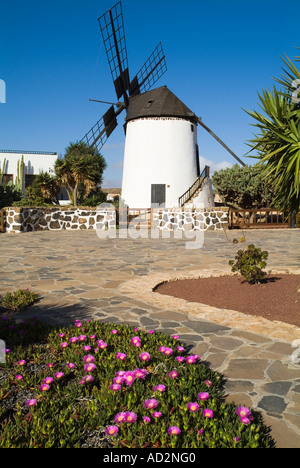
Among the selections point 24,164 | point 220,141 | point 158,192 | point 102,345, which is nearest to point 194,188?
point 158,192

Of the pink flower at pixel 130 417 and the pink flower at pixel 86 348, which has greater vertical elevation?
the pink flower at pixel 86 348

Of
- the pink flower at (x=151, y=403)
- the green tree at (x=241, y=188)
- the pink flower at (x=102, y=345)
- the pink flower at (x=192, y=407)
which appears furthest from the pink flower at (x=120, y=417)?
the green tree at (x=241, y=188)

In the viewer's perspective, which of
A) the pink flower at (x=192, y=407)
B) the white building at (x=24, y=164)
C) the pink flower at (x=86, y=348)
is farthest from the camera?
the white building at (x=24, y=164)

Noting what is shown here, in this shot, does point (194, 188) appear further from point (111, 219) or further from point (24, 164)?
point (24, 164)

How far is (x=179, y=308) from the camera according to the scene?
5.05m

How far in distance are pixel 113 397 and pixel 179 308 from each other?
8.52ft

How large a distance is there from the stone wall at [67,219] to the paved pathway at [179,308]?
6252 millimetres

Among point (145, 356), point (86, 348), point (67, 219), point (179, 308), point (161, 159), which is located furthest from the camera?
point (161, 159)

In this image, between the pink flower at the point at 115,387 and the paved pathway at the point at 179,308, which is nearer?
the pink flower at the point at 115,387

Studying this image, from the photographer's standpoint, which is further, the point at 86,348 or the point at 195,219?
the point at 195,219

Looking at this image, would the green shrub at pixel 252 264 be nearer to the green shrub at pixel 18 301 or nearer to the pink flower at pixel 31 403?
the green shrub at pixel 18 301

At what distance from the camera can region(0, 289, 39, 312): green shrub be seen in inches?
199

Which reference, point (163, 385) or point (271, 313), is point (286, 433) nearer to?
point (163, 385)

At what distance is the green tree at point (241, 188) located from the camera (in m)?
24.3
